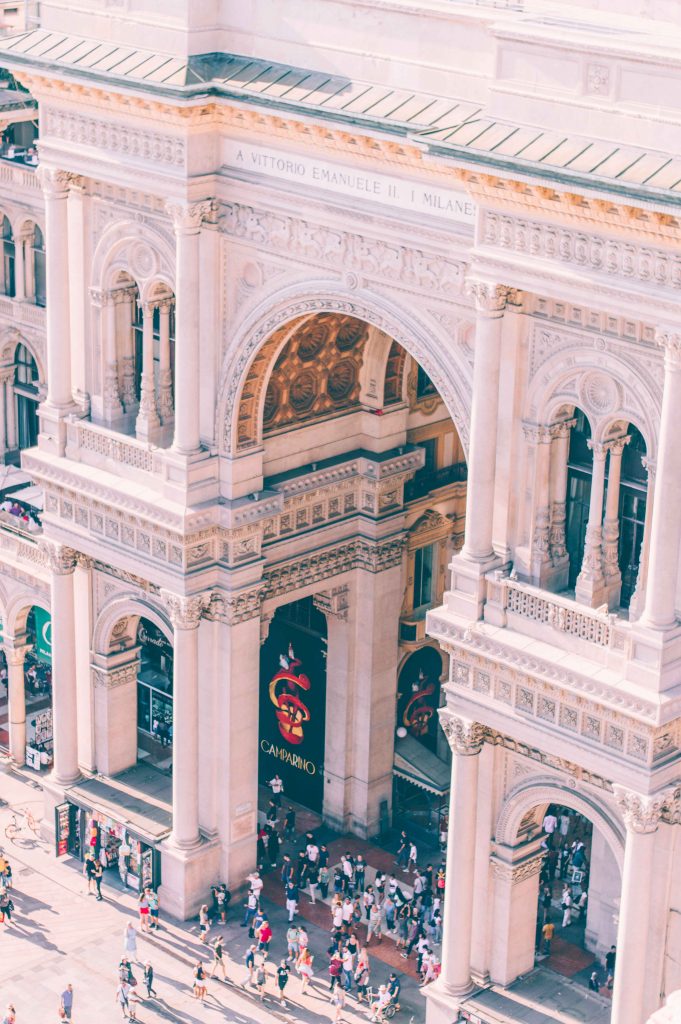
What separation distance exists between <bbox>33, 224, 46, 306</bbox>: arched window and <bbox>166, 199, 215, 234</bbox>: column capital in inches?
856

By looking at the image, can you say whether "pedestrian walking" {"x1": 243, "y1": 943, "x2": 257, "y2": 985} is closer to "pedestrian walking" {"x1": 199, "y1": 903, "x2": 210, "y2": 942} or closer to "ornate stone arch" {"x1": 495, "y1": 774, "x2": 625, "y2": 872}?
"pedestrian walking" {"x1": 199, "y1": 903, "x2": 210, "y2": 942}

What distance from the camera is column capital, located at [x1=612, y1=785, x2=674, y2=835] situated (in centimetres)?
4841

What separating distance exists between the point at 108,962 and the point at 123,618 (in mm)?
10773

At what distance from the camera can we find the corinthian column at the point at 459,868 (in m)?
52.8

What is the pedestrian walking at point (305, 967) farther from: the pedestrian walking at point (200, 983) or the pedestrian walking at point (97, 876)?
the pedestrian walking at point (97, 876)

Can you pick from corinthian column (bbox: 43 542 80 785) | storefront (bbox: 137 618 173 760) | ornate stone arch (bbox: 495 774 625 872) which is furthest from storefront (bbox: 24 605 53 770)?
ornate stone arch (bbox: 495 774 625 872)

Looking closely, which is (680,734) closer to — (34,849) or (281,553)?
(281,553)

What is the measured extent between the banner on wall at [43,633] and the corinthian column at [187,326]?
562 inches

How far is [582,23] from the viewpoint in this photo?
47.1 metres

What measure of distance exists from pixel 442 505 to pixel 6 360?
2206cm

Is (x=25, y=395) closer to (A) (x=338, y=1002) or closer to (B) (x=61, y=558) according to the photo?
(B) (x=61, y=558)

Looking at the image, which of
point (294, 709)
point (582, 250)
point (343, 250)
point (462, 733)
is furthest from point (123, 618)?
point (582, 250)

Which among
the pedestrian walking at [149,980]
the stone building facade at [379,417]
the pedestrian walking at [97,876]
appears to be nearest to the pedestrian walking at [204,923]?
the stone building facade at [379,417]

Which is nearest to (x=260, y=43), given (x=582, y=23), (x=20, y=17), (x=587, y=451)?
(x=582, y=23)
